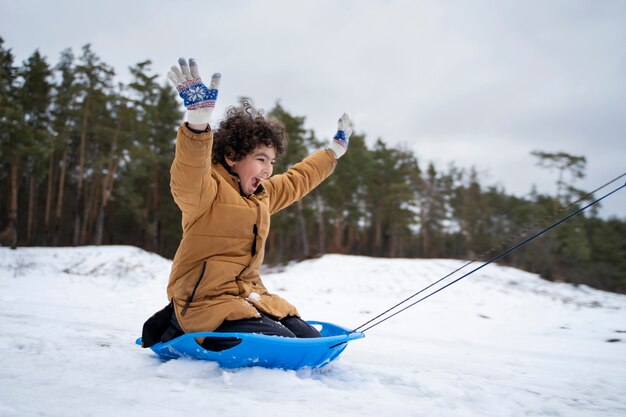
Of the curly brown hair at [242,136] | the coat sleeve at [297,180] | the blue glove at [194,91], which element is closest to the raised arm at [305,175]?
the coat sleeve at [297,180]

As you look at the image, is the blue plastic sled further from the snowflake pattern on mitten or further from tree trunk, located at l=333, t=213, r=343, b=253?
tree trunk, located at l=333, t=213, r=343, b=253

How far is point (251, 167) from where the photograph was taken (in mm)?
2598

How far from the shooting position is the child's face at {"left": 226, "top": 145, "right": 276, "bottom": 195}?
2.59 metres

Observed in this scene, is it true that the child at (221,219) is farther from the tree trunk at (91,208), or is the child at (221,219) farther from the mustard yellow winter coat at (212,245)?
the tree trunk at (91,208)

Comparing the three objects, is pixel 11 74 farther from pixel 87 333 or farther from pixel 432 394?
pixel 432 394

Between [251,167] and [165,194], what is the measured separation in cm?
2339

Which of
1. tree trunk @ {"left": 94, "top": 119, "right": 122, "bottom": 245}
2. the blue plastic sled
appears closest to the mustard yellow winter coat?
the blue plastic sled

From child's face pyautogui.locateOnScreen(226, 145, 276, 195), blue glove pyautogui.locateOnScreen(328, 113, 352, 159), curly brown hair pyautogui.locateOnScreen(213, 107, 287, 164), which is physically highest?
blue glove pyautogui.locateOnScreen(328, 113, 352, 159)

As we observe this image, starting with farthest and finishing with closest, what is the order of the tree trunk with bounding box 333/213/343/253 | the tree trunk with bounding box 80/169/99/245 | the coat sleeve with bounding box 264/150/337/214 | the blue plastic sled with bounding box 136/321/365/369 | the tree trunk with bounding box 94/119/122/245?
the tree trunk with bounding box 333/213/343/253
the tree trunk with bounding box 80/169/99/245
the tree trunk with bounding box 94/119/122/245
the coat sleeve with bounding box 264/150/337/214
the blue plastic sled with bounding box 136/321/365/369

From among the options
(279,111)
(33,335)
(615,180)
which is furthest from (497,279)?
(279,111)

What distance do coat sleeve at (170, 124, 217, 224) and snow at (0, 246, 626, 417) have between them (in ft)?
2.98

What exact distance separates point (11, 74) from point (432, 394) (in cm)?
2234

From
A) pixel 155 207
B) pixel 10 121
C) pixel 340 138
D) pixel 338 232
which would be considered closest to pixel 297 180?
pixel 340 138

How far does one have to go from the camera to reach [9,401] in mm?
1536
